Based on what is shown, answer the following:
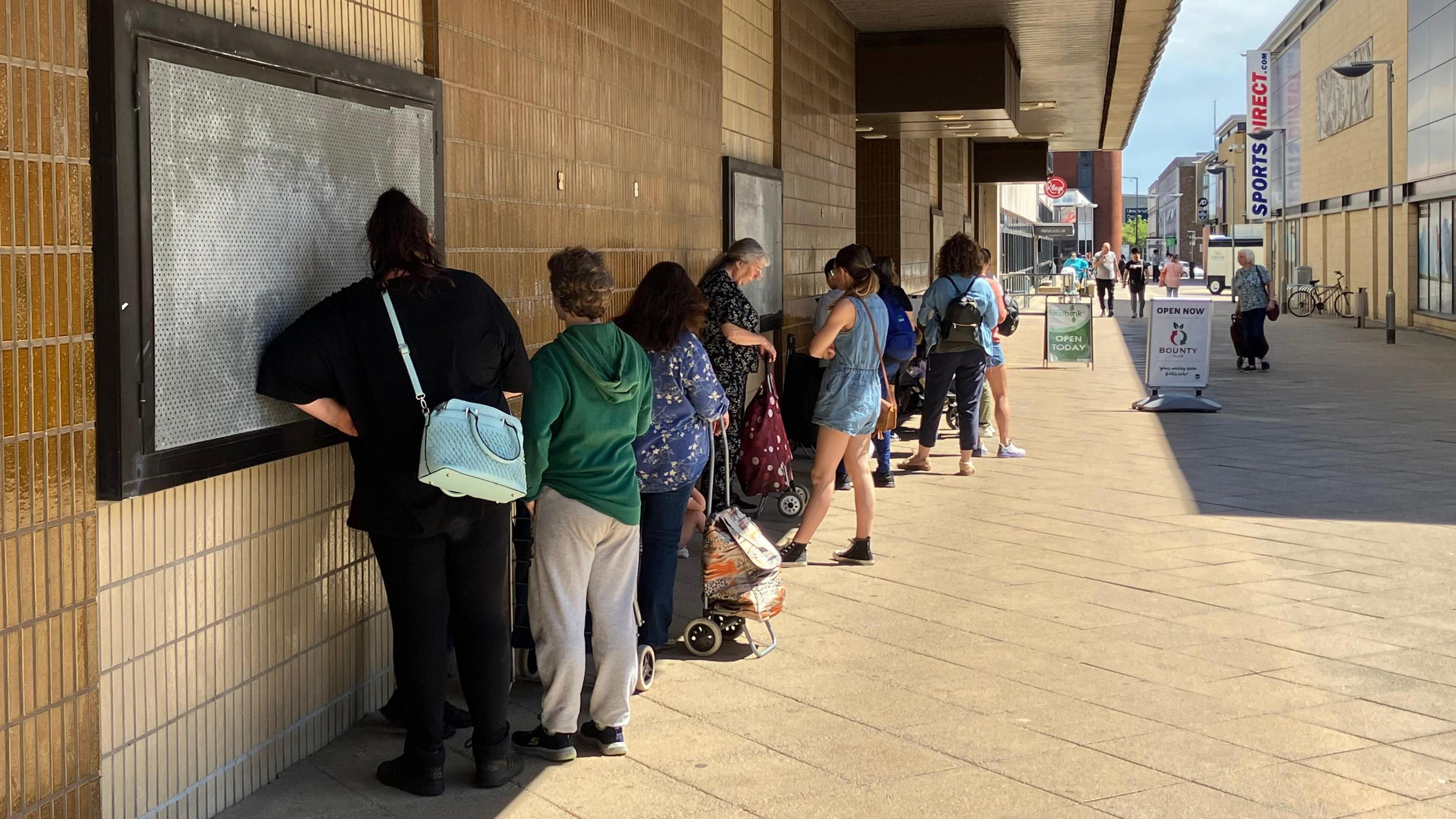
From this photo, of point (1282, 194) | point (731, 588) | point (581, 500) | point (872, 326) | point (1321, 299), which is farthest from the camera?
point (1282, 194)

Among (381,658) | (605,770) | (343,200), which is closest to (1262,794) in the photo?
(605,770)

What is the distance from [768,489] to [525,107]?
2861 millimetres

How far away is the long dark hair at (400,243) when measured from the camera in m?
4.05

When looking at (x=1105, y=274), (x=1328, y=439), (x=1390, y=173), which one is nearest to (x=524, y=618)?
(x=1328, y=439)

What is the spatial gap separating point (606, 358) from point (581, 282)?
0.83ft

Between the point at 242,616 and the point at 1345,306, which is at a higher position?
the point at 1345,306

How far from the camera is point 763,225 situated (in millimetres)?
9867

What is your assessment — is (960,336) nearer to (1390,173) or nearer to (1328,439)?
(1328,439)

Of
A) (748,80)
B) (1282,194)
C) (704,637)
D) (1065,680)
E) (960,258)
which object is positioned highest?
(1282,194)

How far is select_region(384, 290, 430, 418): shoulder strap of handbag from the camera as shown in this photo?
3.96 m

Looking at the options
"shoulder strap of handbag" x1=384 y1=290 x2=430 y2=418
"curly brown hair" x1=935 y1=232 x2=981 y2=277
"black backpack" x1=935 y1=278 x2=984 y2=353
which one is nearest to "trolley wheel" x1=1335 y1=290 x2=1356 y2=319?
"curly brown hair" x1=935 y1=232 x2=981 y2=277

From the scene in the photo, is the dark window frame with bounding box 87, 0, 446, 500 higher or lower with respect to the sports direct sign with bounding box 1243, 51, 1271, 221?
lower

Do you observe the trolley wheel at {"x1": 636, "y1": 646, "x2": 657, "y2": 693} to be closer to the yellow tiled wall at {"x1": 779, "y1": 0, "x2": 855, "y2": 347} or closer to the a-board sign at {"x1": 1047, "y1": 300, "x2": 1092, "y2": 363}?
the yellow tiled wall at {"x1": 779, "y1": 0, "x2": 855, "y2": 347}

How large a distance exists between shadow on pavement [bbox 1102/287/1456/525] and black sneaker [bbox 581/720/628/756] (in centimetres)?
549
